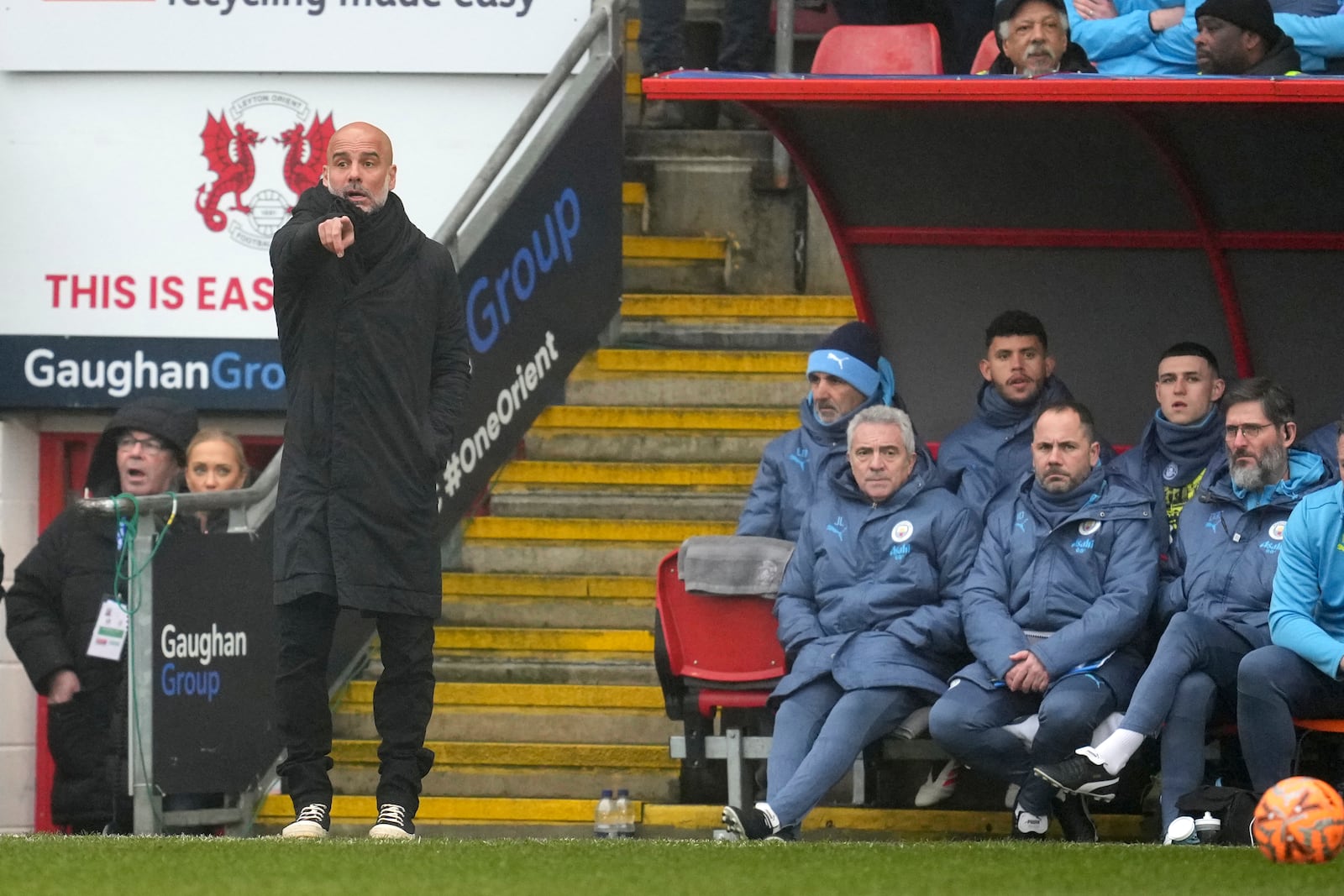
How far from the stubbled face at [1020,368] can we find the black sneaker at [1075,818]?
1628 millimetres

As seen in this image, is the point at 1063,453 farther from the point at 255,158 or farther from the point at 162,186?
the point at 162,186

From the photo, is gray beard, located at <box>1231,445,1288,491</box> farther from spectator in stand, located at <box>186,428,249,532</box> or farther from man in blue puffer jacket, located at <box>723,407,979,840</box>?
spectator in stand, located at <box>186,428,249,532</box>

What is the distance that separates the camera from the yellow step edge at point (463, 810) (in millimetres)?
8641

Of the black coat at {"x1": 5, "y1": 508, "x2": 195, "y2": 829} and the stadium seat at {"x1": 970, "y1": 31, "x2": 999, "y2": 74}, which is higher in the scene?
the stadium seat at {"x1": 970, "y1": 31, "x2": 999, "y2": 74}

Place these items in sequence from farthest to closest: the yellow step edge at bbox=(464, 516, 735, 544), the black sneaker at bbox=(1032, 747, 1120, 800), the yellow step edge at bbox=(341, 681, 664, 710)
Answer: the yellow step edge at bbox=(464, 516, 735, 544)
the yellow step edge at bbox=(341, 681, 664, 710)
the black sneaker at bbox=(1032, 747, 1120, 800)

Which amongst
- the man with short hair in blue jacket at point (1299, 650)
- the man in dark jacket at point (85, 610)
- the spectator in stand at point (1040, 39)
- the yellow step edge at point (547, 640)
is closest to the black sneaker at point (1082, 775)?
the man with short hair in blue jacket at point (1299, 650)

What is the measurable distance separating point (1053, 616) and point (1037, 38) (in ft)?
7.01

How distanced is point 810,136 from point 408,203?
2555 mm

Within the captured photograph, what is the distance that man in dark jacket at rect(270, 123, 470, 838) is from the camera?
6930 mm

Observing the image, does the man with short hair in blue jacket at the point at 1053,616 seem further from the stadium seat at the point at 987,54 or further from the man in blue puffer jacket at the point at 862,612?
the stadium seat at the point at 987,54

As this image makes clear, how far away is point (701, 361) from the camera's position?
10.5m

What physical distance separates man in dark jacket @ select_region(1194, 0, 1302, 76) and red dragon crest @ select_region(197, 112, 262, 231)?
15.3 ft

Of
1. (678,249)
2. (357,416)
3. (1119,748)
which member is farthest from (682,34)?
(1119,748)

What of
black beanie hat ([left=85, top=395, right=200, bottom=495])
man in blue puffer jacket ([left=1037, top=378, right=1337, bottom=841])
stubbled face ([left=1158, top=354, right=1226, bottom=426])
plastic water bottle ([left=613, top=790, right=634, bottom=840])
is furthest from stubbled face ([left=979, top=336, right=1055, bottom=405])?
black beanie hat ([left=85, top=395, right=200, bottom=495])
